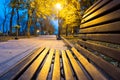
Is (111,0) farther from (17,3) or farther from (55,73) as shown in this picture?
(17,3)

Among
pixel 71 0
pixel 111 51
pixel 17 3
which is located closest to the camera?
pixel 111 51

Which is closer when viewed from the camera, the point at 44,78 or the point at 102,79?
the point at 102,79

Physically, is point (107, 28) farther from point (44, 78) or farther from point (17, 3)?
point (17, 3)

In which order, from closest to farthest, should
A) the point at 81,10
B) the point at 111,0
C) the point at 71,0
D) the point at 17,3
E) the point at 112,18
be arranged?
the point at 112,18 < the point at 111,0 < the point at 71,0 < the point at 81,10 < the point at 17,3

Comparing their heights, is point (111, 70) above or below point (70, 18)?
below

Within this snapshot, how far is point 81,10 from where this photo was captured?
1838 centimetres

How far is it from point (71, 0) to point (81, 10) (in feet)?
5.54

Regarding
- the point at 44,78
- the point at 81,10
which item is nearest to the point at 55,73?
the point at 44,78

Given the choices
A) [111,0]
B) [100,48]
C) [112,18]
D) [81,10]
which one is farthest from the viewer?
[81,10]

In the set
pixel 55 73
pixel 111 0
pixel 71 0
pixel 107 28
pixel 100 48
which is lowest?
pixel 55 73

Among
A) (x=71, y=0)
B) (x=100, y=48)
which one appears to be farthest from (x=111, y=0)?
(x=71, y=0)

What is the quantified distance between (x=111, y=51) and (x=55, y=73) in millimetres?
1215

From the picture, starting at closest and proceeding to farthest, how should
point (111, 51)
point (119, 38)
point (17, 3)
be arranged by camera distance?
1. point (119, 38)
2. point (111, 51)
3. point (17, 3)

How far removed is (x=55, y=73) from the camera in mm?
4184
